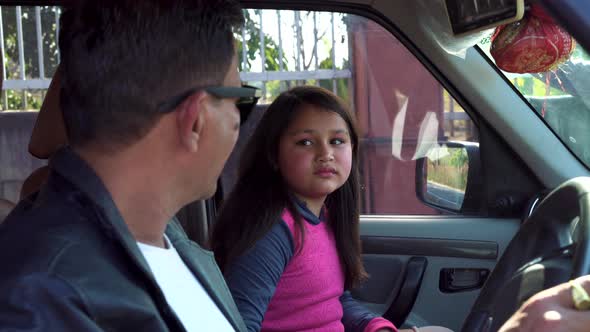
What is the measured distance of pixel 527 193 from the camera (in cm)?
294

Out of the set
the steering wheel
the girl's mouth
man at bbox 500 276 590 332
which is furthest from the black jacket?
the girl's mouth

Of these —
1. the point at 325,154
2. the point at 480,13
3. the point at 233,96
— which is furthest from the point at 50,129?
the point at 480,13

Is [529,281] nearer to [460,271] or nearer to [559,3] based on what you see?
[559,3]

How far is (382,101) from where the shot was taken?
11.8 ft

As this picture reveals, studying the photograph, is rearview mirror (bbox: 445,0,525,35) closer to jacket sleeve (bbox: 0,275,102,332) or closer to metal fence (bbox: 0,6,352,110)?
jacket sleeve (bbox: 0,275,102,332)

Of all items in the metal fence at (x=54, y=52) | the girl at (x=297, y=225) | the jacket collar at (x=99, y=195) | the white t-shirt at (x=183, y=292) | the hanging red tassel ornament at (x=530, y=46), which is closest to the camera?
the jacket collar at (x=99, y=195)

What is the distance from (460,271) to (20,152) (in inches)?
88.3

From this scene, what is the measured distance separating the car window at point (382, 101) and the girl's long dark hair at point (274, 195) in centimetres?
32

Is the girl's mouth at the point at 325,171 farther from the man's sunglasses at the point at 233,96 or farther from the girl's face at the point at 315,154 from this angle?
the man's sunglasses at the point at 233,96

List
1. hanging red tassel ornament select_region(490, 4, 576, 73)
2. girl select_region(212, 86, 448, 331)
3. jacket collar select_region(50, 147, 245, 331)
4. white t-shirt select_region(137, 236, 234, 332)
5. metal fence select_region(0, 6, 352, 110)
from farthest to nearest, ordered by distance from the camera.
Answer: metal fence select_region(0, 6, 352, 110) < girl select_region(212, 86, 448, 331) < hanging red tassel ornament select_region(490, 4, 576, 73) < white t-shirt select_region(137, 236, 234, 332) < jacket collar select_region(50, 147, 245, 331)

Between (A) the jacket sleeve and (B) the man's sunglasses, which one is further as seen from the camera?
(B) the man's sunglasses

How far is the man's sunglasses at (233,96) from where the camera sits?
51.4 inches

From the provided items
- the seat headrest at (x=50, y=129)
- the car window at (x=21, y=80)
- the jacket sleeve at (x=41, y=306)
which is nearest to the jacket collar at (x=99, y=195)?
the jacket sleeve at (x=41, y=306)

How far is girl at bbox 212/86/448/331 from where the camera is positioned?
2318 millimetres
